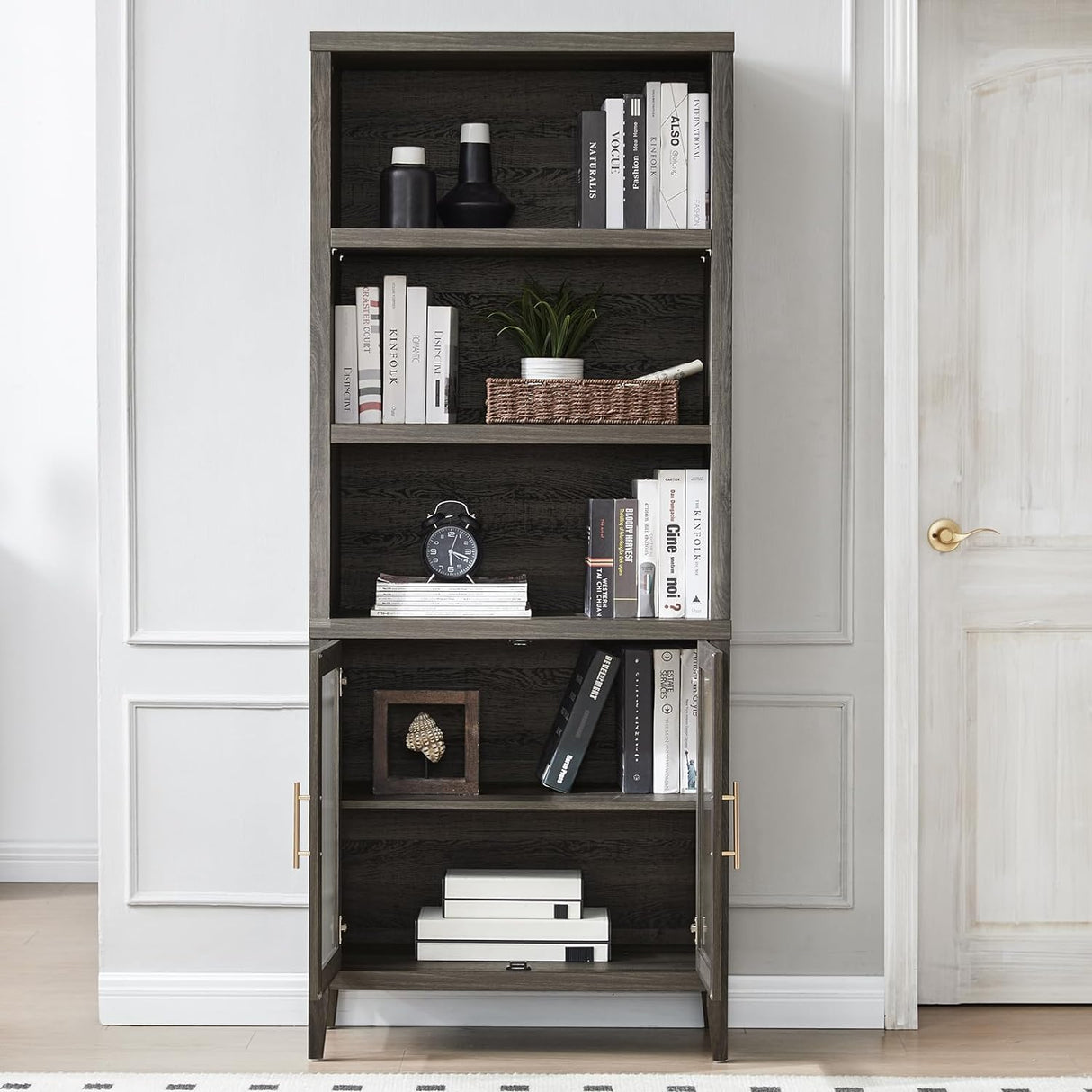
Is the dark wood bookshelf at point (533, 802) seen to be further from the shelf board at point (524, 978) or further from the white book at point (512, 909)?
the shelf board at point (524, 978)

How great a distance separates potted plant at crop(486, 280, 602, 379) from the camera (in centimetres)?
232

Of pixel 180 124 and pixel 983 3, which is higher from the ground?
pixel 983 3

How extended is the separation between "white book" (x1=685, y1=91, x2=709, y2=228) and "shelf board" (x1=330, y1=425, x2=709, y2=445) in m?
0.41

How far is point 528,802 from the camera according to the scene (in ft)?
7.59

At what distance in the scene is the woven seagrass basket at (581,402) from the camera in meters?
2.25

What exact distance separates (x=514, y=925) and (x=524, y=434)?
98 cm

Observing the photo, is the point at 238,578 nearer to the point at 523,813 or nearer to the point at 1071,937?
the point at 523,813

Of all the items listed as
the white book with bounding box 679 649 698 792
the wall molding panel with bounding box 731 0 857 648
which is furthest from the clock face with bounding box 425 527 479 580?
the wall molding panel with bounding box 731 0 857 648

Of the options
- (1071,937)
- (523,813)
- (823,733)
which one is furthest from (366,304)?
(1071,937)

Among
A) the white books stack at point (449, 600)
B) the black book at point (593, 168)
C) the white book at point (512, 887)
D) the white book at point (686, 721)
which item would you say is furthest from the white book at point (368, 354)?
the white book at point (512, 887)

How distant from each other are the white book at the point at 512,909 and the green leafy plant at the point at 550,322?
1097 mm

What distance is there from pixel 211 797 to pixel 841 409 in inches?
61.8

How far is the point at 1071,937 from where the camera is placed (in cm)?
262

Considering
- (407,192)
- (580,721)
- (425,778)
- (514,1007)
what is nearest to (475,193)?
(407,192)
